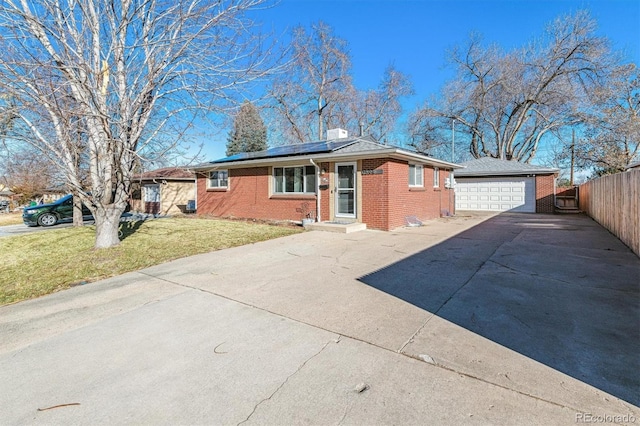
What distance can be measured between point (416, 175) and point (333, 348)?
1090 cm

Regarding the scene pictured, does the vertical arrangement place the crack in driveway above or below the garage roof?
below

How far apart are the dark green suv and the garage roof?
70.9 feet

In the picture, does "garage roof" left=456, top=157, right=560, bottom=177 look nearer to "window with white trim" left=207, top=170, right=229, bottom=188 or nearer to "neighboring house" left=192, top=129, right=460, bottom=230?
"neighboring house" left=192, top=129, right=460, bottom=230

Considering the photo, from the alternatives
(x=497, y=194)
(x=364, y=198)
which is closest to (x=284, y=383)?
(x=364, y=198)

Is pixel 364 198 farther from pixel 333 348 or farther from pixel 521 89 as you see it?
pixel 521 89

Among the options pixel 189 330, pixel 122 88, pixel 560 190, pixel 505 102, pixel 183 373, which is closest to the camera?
pixel 183 373

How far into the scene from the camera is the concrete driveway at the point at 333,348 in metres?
2.09

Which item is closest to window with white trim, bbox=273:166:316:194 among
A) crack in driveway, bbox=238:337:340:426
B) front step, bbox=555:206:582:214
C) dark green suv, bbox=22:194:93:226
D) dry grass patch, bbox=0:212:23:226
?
crack in driveway, bbox=238:337:340:426

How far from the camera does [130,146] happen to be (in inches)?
277

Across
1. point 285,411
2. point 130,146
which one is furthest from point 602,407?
point 130,146

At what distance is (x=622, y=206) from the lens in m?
7.77

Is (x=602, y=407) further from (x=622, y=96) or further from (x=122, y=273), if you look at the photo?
(x=622, y=96)

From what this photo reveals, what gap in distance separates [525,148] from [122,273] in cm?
3467

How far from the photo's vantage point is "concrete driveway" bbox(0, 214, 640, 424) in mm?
2094
